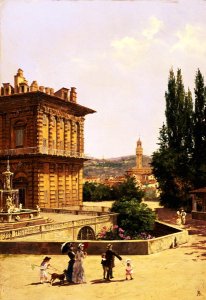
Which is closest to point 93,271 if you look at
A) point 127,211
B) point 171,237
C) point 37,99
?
point 171,237

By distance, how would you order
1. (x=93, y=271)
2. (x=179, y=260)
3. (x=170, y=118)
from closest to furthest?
(x=93, y=271), (x=179, y=260), (x=170, y=118)

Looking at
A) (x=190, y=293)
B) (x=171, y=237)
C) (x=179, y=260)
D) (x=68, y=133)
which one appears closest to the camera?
(x=190, y=293)

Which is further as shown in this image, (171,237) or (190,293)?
(171,237)

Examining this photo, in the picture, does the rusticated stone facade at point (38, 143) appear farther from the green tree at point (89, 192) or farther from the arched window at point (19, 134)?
the green tree at point (89, 192)

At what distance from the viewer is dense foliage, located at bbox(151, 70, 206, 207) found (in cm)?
3922

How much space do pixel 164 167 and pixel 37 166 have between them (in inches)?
542

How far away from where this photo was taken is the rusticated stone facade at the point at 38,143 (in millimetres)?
33031

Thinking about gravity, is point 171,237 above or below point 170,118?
below

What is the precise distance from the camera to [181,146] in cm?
4081

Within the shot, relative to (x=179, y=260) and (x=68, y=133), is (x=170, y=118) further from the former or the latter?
(x=179, y=260)

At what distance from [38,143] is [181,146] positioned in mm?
16305

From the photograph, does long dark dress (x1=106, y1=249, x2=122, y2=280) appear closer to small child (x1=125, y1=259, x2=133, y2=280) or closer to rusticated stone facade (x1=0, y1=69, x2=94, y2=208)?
small child (x1=125, y1=259, x2=133, y2=280)

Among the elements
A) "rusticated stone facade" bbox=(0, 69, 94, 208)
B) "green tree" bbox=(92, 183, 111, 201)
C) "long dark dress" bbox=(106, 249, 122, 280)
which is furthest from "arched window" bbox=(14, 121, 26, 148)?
"long dark dress" bbox=(106, 249, 122, 280)

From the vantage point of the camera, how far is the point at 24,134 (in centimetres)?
3416
